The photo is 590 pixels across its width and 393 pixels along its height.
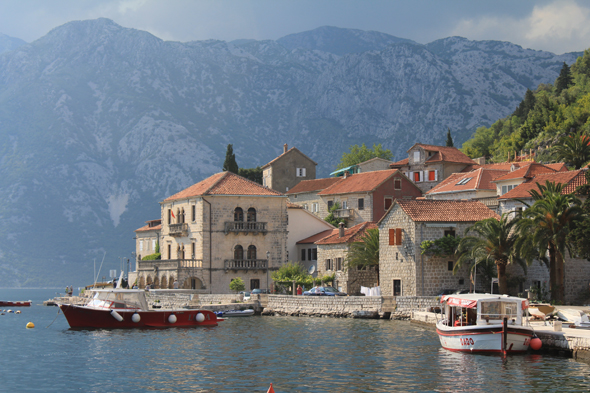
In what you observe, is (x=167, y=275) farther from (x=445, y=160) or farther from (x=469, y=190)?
(x=445, y=160)

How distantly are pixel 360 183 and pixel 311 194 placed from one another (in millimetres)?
9799

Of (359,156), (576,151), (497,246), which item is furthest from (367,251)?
(359,156)

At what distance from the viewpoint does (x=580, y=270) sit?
48.3 metres

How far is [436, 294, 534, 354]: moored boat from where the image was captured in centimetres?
3216

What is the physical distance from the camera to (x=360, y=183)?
83938 millimetres

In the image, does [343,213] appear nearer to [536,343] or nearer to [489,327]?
[489,327]

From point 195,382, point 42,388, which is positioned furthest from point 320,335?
point 42,388

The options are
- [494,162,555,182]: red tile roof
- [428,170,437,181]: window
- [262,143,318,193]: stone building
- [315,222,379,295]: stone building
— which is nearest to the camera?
[494,162,555,182]: red tile roof

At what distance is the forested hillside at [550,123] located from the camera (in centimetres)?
8631

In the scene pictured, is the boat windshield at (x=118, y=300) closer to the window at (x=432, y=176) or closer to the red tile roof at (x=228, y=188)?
the red tile roof at (x=228, y=188)

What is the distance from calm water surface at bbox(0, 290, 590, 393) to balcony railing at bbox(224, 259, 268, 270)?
21928 mm

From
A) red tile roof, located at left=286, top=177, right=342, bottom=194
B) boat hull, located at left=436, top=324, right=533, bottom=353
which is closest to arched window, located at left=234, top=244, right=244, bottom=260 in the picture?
red tile roof, located at left=286, top=177, right=342, bottom=194

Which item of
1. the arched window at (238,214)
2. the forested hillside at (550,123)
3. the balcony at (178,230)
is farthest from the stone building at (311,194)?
the forested hillside at (550,123)

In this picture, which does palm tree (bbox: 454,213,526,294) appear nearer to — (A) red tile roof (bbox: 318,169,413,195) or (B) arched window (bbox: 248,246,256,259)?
(B) arched window (bbox: 248,246,256,259)
